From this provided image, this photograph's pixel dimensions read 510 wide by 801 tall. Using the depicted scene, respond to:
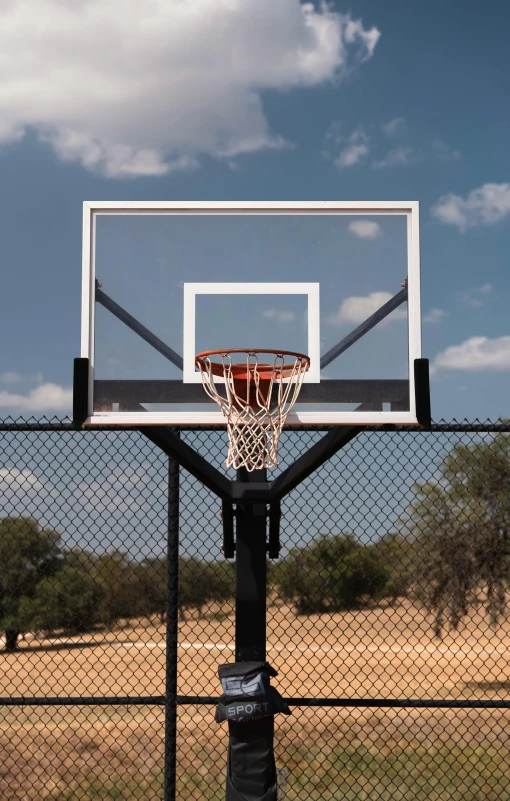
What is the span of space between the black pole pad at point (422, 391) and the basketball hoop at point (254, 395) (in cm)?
66

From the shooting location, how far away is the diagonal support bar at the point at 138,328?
4863 millimetres

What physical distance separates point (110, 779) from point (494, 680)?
1190 centimetres

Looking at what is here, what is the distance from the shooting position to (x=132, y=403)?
4730 mm

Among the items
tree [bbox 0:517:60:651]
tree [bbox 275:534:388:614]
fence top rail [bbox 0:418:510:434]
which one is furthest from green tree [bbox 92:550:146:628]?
fence top rail [bbox 0:418:510:434]

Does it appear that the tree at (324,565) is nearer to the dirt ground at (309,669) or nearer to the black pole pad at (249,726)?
the dirt ground at (309,669)

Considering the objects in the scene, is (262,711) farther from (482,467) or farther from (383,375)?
(482,467)

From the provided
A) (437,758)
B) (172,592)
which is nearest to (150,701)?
(172,592)

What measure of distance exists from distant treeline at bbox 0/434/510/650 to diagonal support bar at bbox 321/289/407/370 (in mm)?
7449

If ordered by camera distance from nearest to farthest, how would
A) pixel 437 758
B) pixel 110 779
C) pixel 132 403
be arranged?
1. pixel 132 403
2. pixel 110 779
3. pixel 437 758

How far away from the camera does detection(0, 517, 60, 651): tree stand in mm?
19516

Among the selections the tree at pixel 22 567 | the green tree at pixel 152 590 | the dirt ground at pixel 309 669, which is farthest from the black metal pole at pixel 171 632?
the tree at pixel 22 567

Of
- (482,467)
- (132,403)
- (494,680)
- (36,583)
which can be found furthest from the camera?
(36,583)

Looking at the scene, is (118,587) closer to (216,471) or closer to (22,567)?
(22,567)

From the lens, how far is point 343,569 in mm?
18797
